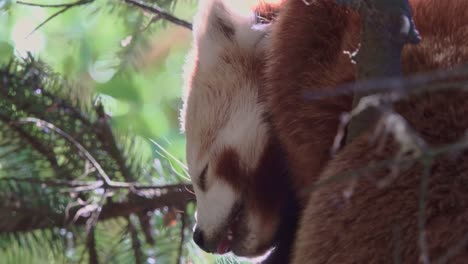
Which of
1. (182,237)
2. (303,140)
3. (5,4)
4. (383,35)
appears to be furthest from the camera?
(5,4)

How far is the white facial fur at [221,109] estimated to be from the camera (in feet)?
4.83

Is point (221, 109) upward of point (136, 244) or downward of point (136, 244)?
upward

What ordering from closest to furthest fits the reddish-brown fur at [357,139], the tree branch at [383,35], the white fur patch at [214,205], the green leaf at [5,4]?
the tree branch at [383,35] → the reddish-brown fur at [357,139] → the white fur patch at [214,205] → the green leaf at [5,4]

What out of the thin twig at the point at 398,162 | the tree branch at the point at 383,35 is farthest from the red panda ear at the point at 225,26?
the thin twig at the point at 398,162

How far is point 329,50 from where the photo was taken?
1252mm

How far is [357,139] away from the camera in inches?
42.0

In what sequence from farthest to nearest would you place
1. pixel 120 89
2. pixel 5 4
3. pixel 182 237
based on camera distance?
1. pixel 120 89
2. pixel 5 4
3. pixel 182 237

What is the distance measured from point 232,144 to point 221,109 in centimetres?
9

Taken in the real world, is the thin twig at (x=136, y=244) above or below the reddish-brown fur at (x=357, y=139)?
below

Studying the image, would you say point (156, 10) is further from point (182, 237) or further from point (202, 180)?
point (182, 237)

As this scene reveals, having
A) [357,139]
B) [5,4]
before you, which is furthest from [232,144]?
[5,4]

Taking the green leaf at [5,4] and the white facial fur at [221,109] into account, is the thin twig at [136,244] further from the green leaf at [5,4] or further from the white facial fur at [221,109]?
the green leaf at [5,4]

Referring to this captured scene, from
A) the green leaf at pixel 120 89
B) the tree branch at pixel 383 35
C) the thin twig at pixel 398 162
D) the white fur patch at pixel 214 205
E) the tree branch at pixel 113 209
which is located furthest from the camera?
the green leaf at pixel 120 89

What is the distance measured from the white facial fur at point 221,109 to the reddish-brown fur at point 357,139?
0.44ft
